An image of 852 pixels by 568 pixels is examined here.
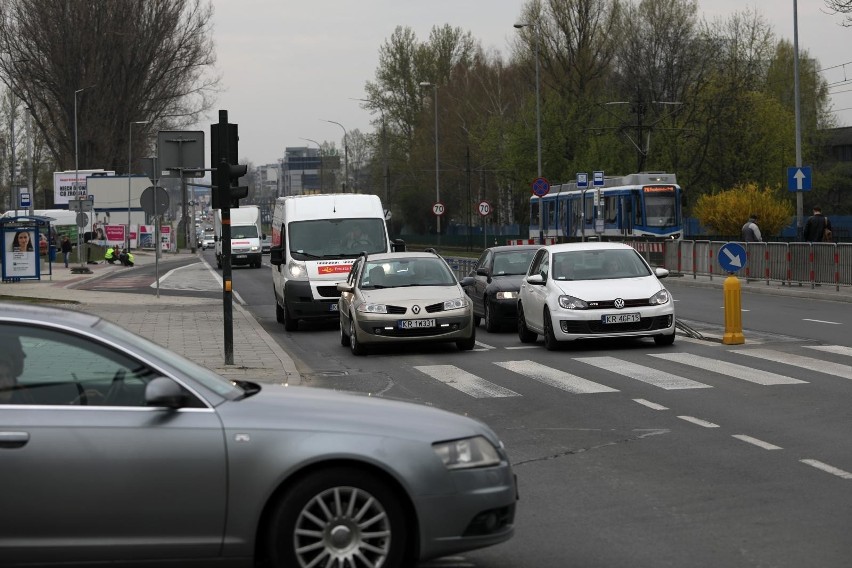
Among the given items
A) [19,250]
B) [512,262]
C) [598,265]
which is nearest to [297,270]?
[512,262]

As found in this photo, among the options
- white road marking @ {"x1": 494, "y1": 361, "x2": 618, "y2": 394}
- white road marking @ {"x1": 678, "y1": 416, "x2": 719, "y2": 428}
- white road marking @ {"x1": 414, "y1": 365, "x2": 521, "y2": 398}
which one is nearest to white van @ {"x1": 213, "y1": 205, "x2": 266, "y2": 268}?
white road marking @ {"x1": 414, "y1": 365, "x2": 521, "y2": 398}

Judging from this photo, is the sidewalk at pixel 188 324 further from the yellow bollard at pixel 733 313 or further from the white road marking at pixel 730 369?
the yellow bollard at pixel 733 313

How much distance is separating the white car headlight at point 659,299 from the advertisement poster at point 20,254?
28404 millimetres

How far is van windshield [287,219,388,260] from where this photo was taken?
25.0 m

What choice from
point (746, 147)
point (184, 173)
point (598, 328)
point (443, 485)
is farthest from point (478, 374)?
point (746, 147)

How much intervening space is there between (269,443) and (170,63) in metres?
76.9

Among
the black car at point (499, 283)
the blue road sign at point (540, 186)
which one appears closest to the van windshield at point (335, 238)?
the black car at point (499, 283)

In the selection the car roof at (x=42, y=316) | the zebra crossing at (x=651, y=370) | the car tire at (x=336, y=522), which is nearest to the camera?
the car tire at (x=336, y=522)

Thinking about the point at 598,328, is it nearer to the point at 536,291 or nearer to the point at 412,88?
the point at 536,291

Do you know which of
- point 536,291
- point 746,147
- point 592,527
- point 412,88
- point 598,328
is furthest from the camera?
point 412,88

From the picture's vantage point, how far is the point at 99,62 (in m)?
77.7

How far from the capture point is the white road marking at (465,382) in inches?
558

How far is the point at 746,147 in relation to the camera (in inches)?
2717

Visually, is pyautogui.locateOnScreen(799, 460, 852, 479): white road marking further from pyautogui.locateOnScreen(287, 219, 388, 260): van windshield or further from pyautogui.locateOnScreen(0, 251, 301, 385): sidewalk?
pyautogui.locateOnScreen(287, 219, 388, 260): van windshield
